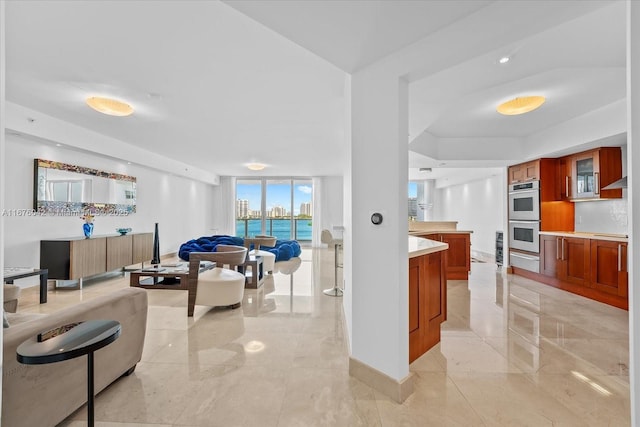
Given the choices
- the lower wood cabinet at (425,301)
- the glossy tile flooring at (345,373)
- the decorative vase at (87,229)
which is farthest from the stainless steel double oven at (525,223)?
the decorative vase at (87,229)

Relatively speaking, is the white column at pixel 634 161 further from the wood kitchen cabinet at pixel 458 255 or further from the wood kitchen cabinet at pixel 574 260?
the wood kitchen cabinet at pixel 458 255

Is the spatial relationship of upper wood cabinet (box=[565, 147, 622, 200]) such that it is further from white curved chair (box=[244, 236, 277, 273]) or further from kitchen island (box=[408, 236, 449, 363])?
white curved chair (box=[244, 236, 277, 273])

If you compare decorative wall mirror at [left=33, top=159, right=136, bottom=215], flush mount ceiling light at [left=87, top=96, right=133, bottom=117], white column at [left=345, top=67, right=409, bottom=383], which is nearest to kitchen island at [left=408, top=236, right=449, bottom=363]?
white column at [left=345, top=67, right=409, bottom=383]

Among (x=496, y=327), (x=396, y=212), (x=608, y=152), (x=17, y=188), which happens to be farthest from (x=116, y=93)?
(x=608, y=152)

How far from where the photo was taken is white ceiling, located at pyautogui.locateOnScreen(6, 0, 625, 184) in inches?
62.5

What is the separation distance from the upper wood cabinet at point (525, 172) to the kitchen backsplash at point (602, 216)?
2.68 ft

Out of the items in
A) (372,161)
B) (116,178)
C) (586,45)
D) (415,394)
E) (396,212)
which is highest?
(586,45)

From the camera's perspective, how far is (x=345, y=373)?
6.97 feet

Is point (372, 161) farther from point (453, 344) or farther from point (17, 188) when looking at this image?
point (17, 188)

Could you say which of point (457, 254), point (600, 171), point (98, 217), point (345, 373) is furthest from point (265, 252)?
point (600, 171)

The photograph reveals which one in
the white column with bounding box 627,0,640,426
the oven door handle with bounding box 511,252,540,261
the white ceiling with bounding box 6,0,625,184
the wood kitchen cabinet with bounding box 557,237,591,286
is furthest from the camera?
the oven door handle with bounding box 511,252,540,261

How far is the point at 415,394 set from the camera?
74.6 inches

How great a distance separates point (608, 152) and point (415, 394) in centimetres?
471

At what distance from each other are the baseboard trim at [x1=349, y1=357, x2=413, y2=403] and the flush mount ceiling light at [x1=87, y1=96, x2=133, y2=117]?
12.6 ft
